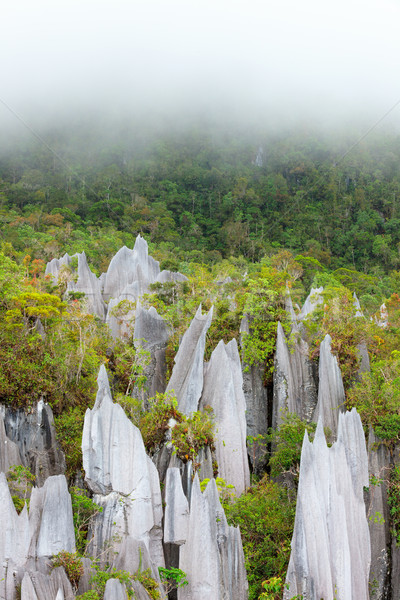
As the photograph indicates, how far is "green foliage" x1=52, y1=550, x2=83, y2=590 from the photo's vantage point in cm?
1177

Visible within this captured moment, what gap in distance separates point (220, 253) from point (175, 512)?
34.1 meters

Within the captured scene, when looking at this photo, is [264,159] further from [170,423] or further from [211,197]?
[170,423]

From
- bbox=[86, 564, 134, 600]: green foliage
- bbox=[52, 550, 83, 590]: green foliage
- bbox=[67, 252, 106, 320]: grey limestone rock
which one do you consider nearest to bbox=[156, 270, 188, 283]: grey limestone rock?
bbox=[67, 252, 106, 320]: grey limestone rock

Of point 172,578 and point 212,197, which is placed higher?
point 212,197

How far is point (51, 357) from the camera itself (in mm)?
18250

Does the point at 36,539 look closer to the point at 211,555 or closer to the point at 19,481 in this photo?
the point at 19,481

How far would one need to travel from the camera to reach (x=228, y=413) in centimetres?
1652

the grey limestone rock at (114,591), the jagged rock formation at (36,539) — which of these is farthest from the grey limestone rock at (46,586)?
the grey limestone rock at (114,591)

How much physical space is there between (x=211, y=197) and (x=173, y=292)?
36.9m

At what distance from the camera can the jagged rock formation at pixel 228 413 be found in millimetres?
16141

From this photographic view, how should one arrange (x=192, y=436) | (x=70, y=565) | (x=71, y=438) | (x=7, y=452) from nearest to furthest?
1. (x=70, y=565)
2. (x=192, y=436)
3. (x=7, y=452)
4. (x=71, y=438)

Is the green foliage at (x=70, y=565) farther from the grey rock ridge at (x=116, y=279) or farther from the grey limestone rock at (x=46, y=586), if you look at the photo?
the grey rock ridge at (x=116, y=279)

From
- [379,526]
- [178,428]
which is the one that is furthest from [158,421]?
[379,526]

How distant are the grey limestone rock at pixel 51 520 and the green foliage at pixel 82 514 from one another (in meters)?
1.21
